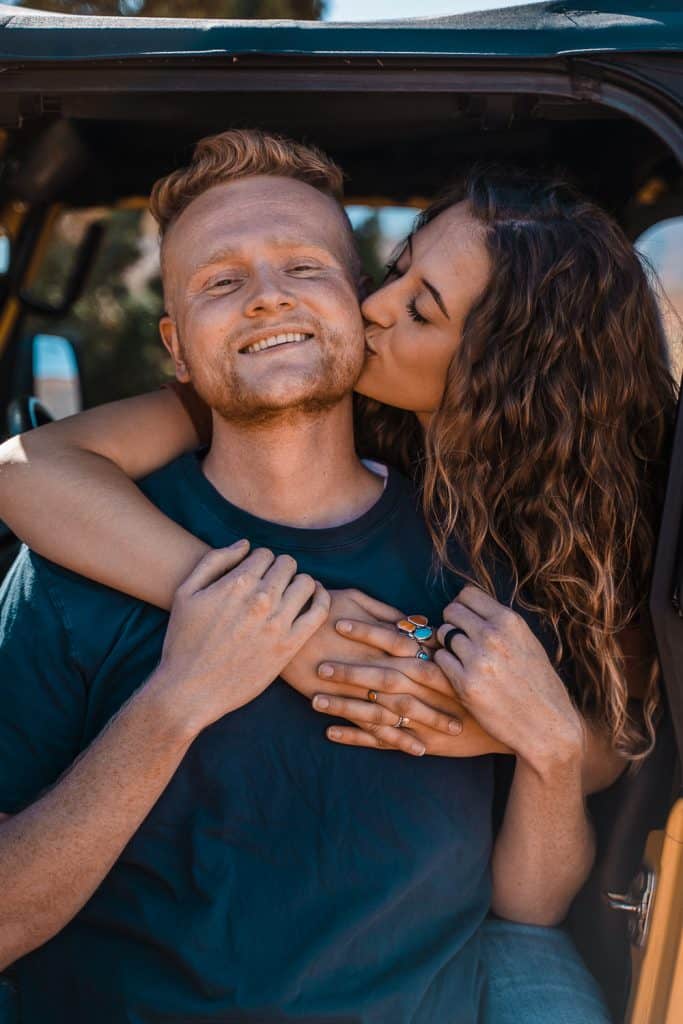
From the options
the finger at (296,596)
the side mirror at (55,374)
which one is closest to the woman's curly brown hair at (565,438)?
the finger at (296,596)

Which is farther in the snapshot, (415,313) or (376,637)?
(415,313)

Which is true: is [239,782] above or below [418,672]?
below

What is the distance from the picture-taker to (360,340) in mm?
2188

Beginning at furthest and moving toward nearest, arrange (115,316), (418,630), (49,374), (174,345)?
(115,316) < (49,374) < (174,345) < (418,630)

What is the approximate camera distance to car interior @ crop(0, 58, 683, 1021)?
5.76 feet

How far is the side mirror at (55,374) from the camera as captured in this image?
337cm

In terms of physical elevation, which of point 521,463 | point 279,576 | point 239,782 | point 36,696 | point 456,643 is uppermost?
point 521,463

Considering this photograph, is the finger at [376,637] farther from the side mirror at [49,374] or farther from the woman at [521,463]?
the side mirror at [49,374]

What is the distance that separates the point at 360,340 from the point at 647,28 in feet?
2.63

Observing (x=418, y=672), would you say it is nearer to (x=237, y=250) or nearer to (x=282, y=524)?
(x=282, y=524)

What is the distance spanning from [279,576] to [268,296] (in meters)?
0.58

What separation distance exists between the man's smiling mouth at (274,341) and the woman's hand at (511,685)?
0.60 metres

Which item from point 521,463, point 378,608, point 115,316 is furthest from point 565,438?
point 115,316

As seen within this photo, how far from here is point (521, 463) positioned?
208 cm
